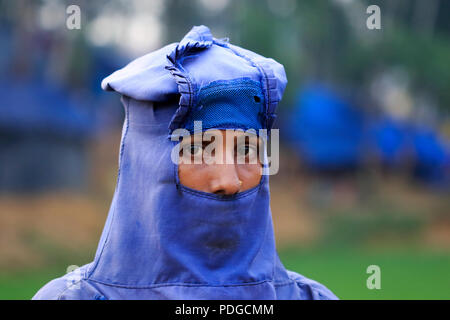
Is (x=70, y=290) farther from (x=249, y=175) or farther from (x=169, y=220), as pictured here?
(x=249, y=175)

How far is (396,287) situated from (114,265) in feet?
42.4

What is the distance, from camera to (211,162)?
7.86ft

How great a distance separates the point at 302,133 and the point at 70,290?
20.5 m

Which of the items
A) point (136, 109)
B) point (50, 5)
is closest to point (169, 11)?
point (50, 5)

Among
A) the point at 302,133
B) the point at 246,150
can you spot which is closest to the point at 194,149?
the point at 246,150

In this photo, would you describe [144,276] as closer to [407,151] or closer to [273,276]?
[273,276]

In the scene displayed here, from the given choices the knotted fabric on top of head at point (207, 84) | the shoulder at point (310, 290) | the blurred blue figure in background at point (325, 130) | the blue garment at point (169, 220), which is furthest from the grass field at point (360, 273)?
the knotted fabric on top of head at point (207, 84)

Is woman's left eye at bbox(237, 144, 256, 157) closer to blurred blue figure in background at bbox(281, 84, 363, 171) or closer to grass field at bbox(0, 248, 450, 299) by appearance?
grass field at bbox(0, 248, 450, 299)

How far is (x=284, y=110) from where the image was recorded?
800 inches

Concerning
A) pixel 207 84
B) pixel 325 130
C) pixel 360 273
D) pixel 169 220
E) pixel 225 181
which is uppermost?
pixel 325 130

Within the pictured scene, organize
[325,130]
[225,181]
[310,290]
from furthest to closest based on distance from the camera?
[325,130], [310,290], [225,181]

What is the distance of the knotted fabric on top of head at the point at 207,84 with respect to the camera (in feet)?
7.78

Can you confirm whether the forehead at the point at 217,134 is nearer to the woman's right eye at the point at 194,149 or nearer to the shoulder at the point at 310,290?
the woman's right eye at the point at 194,149

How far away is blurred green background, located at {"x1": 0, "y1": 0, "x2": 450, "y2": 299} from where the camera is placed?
1572 centimetres
